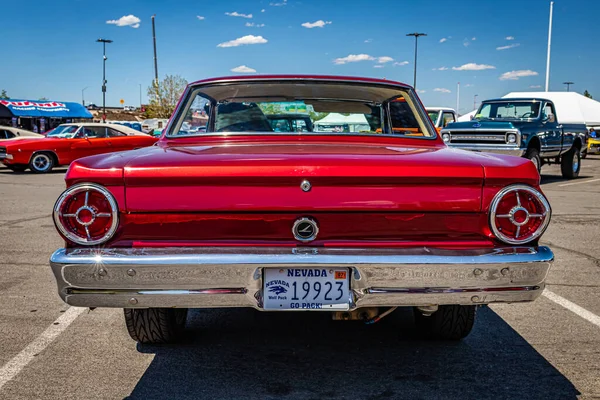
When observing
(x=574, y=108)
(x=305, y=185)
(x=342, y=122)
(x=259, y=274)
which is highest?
(x=574, y=108)

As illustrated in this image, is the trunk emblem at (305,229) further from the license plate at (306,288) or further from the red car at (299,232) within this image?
the license plate at (306,288)

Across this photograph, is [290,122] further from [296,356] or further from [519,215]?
[519,215]

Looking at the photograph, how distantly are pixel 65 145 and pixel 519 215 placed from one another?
15.5 metres

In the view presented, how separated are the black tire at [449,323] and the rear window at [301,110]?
1053mm

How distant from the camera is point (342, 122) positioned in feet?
13.4

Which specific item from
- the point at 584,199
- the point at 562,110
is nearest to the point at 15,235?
the point at 584,199

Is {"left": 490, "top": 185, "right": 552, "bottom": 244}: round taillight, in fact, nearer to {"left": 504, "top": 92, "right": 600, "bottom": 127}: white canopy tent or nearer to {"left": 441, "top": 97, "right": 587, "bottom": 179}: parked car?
{"left": 441, "top": 97, "right": 587, "bottom": 179}: parked car

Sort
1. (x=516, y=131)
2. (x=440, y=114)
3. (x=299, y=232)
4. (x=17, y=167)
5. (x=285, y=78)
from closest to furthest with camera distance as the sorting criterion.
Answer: (x=299, y=232), (x=285, y=78), (x=516, y=131), (x=17, y=167), (x=440, y=114)

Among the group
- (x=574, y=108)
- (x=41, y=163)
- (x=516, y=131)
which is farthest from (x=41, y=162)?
(x=574, y=108)

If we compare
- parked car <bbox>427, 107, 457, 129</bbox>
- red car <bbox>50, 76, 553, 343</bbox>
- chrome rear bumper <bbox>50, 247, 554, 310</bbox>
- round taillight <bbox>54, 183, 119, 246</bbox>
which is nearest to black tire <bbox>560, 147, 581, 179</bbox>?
parked car <bbox>427, 107, 457, 129</bbox>

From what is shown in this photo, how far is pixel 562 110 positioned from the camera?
31.2 m

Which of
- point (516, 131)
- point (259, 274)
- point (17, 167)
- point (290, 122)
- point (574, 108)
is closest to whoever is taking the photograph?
point (259, 274)

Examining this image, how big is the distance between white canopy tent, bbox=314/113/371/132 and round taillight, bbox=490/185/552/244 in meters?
1.43

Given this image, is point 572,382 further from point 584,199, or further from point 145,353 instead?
point 584,199
